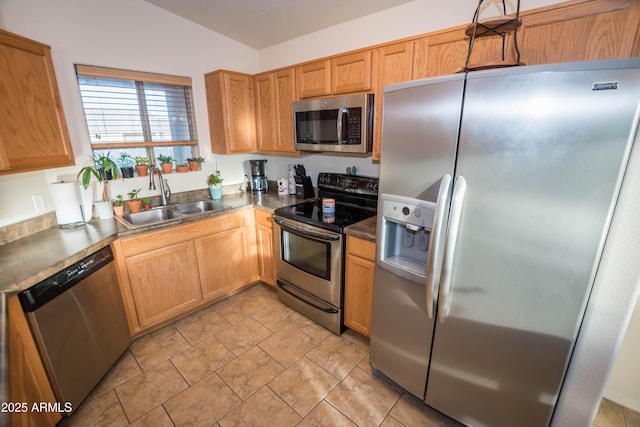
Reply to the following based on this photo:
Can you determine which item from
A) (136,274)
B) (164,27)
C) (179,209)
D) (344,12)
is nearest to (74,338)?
(136,274)

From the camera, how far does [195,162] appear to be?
9.90 ft

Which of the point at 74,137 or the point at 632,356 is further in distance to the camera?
the point at 74,137

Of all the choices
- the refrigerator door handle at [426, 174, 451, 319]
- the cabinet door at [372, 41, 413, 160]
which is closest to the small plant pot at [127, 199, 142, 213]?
the cabinet door at [372, 41, 413, 160]

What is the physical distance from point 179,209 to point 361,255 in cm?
198

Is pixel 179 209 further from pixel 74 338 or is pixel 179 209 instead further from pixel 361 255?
pixel 361 255

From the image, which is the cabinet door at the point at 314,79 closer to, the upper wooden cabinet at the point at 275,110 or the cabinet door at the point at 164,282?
the upper wooden cabinet at the point at 275,110

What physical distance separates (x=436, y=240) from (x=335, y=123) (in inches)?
52.1

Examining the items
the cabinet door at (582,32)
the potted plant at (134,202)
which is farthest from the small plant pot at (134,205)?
the cabinet door at (582,32)

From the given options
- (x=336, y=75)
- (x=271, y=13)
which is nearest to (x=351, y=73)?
(x=336, y=75)

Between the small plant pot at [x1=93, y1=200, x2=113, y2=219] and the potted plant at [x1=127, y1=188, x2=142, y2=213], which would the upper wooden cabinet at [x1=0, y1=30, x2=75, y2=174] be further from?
the potted plant at [x1=127, y1=188, x2=142, y2=213]

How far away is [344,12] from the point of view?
7.70ft

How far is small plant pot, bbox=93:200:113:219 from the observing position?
2.27 m

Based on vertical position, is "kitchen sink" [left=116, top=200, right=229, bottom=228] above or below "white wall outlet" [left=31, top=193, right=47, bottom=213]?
below

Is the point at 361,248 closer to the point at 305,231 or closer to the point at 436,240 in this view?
the point at 305,231
